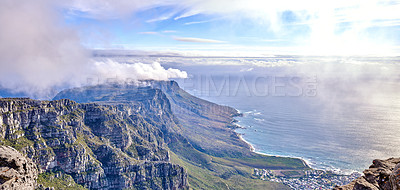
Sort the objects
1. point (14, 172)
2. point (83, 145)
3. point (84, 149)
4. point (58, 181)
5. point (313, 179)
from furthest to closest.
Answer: point (313, 179) → point (83, 145) → point (84, 149) → point (58, 181) → point (14, 172)

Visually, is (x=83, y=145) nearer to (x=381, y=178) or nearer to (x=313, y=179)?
(x=381, y=178)

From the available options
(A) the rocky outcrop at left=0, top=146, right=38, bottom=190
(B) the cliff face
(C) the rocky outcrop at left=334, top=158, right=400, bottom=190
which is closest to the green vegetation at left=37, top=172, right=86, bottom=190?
(B) the cliff face

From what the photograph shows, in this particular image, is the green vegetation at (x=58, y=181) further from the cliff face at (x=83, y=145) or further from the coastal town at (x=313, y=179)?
the coastal town at (x=313, y=179)

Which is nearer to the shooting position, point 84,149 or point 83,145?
point 84,149

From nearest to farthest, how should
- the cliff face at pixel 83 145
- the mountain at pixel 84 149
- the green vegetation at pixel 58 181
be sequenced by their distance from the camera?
the green vegetation at pixel 58 181
the mountain at pixel 84 149
the cliff face at pixel 83 145

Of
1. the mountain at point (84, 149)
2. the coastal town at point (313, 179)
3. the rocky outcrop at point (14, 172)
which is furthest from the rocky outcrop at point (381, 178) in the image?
the coastal town at point (313, 179)

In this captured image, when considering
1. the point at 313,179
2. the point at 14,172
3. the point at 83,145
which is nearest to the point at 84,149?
the point at 83,145
